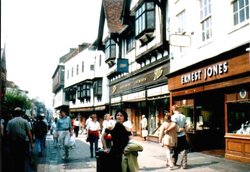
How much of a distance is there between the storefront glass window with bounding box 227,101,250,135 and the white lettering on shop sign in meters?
1.26

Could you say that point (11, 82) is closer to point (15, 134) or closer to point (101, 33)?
point (101, 33)

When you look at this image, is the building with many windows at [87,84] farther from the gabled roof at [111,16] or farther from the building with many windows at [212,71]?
the building with many windows at [212,71]

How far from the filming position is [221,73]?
12805mm

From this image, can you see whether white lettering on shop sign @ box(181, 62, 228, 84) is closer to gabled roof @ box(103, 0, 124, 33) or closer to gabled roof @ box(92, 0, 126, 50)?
gabled roof @ box(92, 0, 126, 50)

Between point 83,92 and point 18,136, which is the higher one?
point 83,92

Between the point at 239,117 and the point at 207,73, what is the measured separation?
2218 millimetres

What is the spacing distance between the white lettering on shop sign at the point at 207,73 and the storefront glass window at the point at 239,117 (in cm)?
126

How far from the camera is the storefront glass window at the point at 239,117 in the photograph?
11986mm

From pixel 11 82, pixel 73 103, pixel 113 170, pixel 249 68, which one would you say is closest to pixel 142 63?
pixel 249 68

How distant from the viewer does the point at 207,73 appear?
45.3 feet

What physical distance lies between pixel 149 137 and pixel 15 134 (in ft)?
43.4

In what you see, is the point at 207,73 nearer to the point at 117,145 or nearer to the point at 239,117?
the point at 239,117

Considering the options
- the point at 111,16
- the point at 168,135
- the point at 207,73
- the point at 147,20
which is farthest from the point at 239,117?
the point at 111,16

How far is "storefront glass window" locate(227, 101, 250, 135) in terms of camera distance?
39.3 ft
